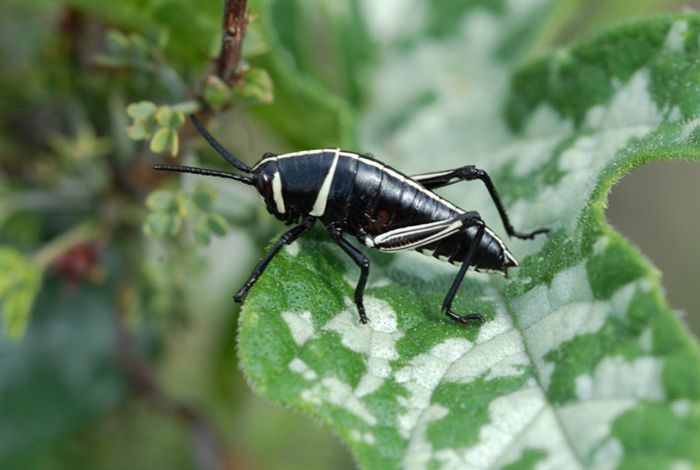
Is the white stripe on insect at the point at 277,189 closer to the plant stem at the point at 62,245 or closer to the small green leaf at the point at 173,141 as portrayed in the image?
the small green leaf at the point at 173,141

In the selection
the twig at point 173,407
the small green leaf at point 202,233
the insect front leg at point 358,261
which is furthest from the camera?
the twig at point 173,407

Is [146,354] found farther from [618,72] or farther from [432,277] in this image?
[618,72]

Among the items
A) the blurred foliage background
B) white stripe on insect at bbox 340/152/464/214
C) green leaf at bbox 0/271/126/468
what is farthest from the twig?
white stripe on insect at bbox 340/152/464/214

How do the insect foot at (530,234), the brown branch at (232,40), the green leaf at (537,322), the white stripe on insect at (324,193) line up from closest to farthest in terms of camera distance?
the green leaf at (537,322)
the brown branch at (232,40)
the insect foot at (530,234)
the white stripe on insect at (324,193)

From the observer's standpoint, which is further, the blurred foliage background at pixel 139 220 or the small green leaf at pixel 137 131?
the blurred foliage background at pixel 139 220

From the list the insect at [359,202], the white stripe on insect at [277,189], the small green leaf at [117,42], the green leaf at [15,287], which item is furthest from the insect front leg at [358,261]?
the green leaf at [15,287]

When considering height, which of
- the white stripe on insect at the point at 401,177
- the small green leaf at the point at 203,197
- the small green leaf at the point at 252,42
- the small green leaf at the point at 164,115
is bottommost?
the small green leaf at the point at 203,197

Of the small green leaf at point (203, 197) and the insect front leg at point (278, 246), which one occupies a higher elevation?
the small green leaf at point (203, 197)

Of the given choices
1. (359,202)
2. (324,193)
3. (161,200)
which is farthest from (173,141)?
(359,202)
